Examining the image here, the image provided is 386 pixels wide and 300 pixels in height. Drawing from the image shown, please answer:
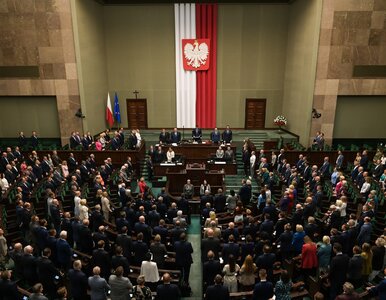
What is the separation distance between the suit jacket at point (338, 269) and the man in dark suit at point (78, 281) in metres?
4.44

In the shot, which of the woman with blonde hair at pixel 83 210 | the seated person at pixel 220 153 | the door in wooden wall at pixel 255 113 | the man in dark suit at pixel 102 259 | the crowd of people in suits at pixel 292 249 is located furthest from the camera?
the door in wooden wall at pixel 255 113

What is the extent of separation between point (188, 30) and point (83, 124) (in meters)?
7.92

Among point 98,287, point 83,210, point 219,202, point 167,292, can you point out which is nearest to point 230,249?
point 167,292

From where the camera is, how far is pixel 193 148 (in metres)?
15.4

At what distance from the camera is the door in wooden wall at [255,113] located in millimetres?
20500

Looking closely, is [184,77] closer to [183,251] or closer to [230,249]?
[183,251]

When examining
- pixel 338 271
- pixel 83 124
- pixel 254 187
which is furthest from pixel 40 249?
pixel 83 124

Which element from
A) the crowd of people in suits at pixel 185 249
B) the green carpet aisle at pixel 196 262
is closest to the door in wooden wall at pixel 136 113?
the crowd of people in suits at pixel 185 249

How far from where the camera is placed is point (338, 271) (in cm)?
626

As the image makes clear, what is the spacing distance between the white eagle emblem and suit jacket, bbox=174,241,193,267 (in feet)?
47.7

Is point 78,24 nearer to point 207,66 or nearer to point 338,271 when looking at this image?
point 207,66

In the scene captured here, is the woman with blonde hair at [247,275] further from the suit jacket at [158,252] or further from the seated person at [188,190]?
the seated person at [188,190]

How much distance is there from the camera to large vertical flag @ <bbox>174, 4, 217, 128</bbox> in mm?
19188

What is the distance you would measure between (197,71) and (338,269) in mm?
15561
